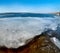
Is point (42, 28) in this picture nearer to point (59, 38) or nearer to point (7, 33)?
point (59, 38)

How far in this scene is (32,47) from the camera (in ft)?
3.46

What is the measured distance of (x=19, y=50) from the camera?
100 cm

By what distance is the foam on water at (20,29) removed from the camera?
3.25 feet

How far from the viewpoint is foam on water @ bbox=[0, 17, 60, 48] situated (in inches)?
38.9

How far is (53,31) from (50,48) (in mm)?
120

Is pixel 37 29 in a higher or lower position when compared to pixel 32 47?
higher

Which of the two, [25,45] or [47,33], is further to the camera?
[47,33]

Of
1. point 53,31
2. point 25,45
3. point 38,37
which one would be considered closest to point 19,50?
point 25,45

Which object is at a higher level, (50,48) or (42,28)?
(42,28)

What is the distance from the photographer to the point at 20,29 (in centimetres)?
106

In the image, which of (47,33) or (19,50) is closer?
(19,50)

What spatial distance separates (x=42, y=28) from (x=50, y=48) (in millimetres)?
140

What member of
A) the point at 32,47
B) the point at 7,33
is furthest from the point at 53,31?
the point at 7,33

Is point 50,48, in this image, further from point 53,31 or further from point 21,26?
point 21,26
